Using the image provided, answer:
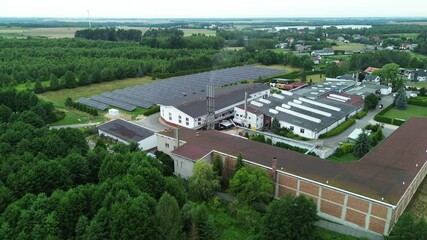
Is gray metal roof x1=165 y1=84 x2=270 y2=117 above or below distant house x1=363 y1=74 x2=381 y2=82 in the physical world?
above

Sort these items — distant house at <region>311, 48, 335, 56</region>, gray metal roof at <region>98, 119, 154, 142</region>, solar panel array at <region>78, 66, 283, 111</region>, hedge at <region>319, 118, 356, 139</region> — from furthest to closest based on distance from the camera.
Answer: distant house at <region>311, 48, 335, 56</region> → solar panel array at <region>78, 66, 283, 111</region> → hedge at <region>319, 118, 356, 139</region> → gray metal roof at <region>98, 119, 154, 142</region>

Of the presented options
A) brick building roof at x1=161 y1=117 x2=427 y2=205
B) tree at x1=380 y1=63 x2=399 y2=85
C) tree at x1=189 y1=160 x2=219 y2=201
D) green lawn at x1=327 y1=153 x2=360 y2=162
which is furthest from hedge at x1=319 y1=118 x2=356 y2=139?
tree at x1=380 y1=63 x2=399 y2=85

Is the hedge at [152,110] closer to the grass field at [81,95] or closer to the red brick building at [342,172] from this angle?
the grass field at [81,95]

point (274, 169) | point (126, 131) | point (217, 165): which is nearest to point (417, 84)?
point (274, 169)

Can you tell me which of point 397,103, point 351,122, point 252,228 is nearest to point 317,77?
point 397,103

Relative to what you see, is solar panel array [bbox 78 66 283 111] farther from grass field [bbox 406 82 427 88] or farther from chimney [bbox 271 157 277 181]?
grass field [bbox 406 82 427 88]

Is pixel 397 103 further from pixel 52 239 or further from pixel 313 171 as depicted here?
pixel 52 239

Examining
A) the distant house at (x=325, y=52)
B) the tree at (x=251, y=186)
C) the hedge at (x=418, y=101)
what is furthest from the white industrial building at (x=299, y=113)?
the distant house at (x=325, y=52)

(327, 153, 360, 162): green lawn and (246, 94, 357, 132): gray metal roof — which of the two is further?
(246, 94, 357, 132): gray metal roof
